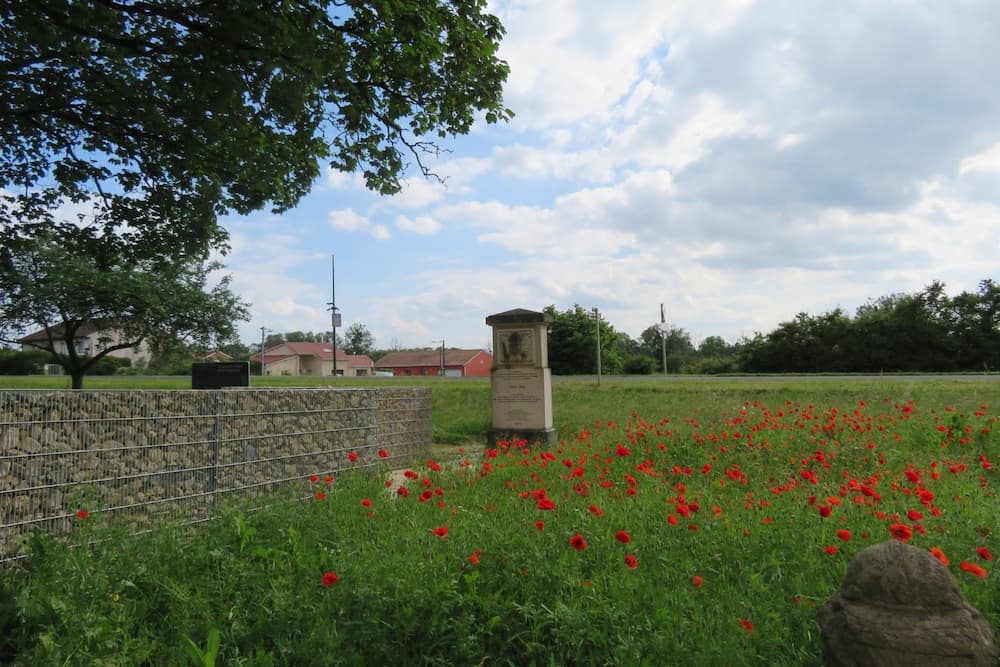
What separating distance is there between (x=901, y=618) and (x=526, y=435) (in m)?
8.65

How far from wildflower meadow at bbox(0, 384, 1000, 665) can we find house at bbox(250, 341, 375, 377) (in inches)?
2787

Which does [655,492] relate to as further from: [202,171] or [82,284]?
[82,284]

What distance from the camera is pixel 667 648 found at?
2.49 meters

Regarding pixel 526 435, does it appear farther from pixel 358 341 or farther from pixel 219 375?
pixel 358 341

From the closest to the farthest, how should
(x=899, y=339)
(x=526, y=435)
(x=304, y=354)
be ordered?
(x=526, y=435) < (x=899, y=339) < (x=304, y=354)

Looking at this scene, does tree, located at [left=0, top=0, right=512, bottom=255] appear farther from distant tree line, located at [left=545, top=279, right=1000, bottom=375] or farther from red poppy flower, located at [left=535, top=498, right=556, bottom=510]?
distant tree line, located at [left=545, top=279, right=1000, bottom=375]

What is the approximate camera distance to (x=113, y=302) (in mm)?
18672

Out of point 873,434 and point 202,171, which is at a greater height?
point 202,171

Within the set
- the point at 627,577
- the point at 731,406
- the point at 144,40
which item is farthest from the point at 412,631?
the point at 731,406

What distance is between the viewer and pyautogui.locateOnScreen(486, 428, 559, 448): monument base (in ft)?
35.4

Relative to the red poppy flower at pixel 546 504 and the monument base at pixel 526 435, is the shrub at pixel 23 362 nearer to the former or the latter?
the monument base at pixel 526 435

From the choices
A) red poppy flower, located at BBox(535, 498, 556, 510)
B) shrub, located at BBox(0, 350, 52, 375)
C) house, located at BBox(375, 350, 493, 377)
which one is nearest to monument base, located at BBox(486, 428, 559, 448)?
red poppy flower, located at BBox(535, 498, 556, 510)

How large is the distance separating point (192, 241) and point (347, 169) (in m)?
2.91

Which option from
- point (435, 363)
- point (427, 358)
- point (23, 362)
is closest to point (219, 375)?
point (23, 362)
